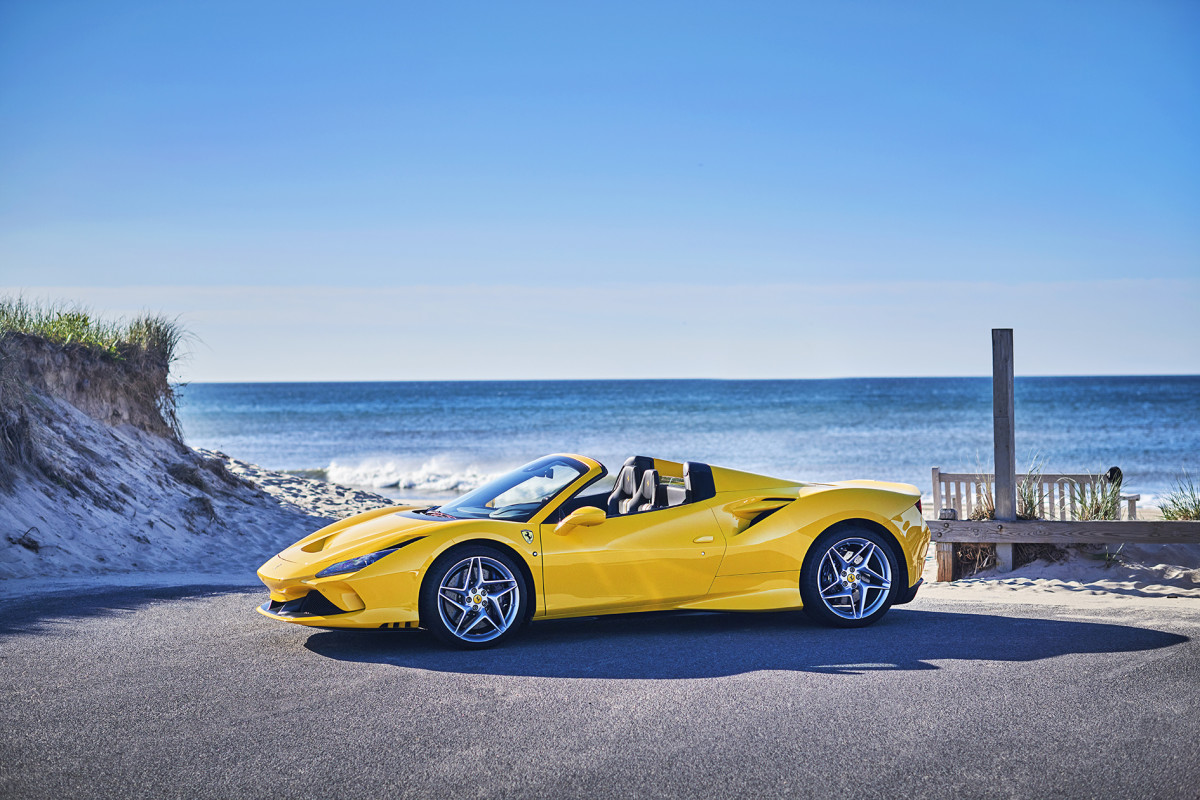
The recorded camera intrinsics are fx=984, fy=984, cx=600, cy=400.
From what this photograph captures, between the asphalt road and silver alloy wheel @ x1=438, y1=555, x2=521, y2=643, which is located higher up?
silver alloy wheel @ x1=438, y1=555, x2=521, y2=643

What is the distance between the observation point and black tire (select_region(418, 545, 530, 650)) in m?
6.31

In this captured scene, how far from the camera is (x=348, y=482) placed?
97.8 ft

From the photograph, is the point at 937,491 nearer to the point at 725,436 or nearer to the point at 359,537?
the point at 359,537

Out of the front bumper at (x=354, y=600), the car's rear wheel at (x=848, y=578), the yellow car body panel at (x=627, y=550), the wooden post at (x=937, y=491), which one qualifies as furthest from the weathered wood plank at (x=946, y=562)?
the front bumper at (x=354, y=600)

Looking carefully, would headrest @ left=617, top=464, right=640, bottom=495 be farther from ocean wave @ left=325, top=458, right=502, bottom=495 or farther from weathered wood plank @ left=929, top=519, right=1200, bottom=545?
ocean wave @ left=325, top=458, right=502, bottom=495

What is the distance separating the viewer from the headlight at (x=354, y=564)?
6.22 metres

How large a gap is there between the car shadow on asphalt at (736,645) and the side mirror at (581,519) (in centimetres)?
78

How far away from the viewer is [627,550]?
6.71 m

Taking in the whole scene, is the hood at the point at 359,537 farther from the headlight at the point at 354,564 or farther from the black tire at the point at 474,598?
the black tire at the point at 474,598

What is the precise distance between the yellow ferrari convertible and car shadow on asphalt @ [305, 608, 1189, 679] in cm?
22

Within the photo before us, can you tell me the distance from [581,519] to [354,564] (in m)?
1.47

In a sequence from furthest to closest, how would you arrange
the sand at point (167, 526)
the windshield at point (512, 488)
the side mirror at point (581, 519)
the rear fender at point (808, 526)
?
the sand at point (167, 526), the rear fender at point (808, 526), the windshield at point (512, 488), the side mirror at point (581, 519)

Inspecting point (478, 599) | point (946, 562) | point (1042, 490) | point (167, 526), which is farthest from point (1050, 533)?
point (167, 526)

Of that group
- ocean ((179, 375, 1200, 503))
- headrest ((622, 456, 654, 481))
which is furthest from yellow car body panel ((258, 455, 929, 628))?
ocean ((179, 375, 1200, 503))
